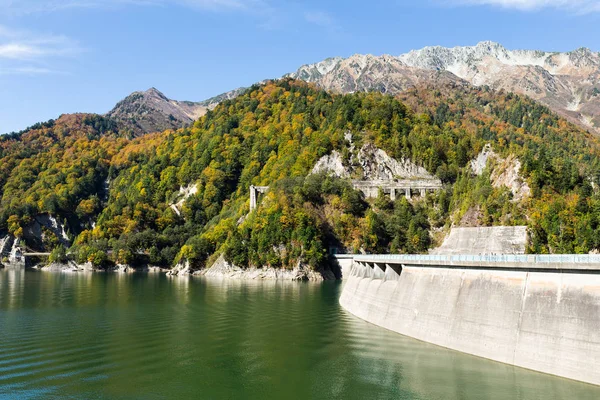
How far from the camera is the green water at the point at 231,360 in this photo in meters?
33.2

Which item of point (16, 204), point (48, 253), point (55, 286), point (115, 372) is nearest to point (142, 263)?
point (48, 253)

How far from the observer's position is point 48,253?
18250 centimetres

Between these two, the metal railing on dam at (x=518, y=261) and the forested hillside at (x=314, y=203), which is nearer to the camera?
the metal railing on dam at (x=518, y=261)

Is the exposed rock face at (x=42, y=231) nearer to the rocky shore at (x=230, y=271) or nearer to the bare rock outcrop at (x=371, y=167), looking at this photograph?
the rocky shore at (x=230, y=271)

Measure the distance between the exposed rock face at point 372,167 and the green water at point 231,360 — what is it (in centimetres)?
8649

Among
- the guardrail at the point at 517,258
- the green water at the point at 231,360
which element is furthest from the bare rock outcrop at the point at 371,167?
the guardrail at the point at 517,258

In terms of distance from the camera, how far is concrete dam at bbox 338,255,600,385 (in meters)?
32.8

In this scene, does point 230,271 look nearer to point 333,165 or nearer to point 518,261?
point 333,165

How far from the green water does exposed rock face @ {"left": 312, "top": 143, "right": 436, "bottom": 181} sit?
3405 inches

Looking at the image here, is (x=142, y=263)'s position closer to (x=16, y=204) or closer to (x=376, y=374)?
(x=16, y=204)

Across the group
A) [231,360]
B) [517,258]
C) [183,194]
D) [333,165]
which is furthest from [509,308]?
[183,194]

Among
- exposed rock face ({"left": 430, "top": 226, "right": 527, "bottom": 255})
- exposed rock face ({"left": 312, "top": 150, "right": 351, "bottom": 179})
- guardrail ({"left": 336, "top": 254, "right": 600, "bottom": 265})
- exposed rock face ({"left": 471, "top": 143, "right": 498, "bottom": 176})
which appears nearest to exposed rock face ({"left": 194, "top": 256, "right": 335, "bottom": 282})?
exposed rock face ({"left": 430, "top": 226, "right": 527, "bottom": 255})

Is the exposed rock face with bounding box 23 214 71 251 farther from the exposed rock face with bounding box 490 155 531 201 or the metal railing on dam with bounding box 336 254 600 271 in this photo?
the metal railing on dam with bounding box 336 254 600 271

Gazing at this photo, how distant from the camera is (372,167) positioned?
501ft
